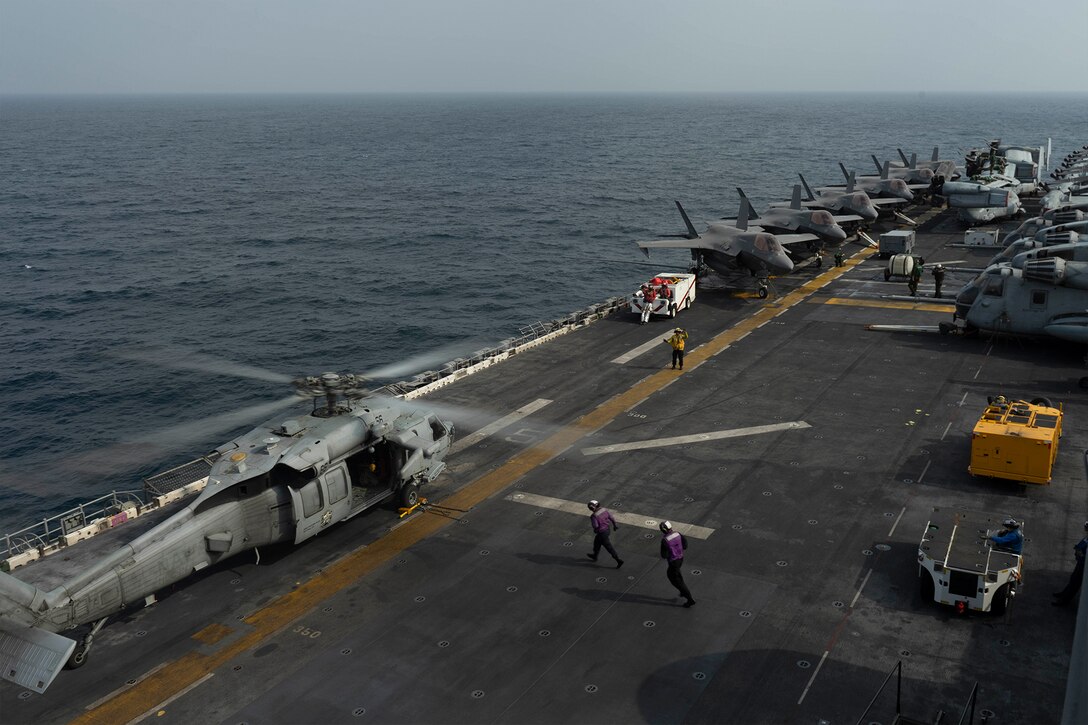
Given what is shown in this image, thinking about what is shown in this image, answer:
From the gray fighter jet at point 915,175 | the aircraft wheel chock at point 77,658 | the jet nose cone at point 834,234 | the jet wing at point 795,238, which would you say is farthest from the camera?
the gray fighter jet at point 915,175

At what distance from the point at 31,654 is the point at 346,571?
684cm

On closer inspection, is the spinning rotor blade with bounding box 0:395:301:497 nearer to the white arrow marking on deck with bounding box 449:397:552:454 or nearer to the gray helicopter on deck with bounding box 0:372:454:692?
the white arrow marking on deck with bounding box 449:397:552:454

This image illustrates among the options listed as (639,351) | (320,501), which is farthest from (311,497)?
(639,351)

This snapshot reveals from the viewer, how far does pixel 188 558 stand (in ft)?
56.7

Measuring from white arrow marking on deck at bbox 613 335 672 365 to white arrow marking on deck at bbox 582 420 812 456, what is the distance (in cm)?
760

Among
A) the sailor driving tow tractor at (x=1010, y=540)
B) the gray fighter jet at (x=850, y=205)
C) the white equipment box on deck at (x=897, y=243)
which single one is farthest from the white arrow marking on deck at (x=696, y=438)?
the gray fighter jet at (x=850, y=205)

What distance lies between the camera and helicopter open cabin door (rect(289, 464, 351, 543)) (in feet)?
62.0

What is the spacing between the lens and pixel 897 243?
169 feet

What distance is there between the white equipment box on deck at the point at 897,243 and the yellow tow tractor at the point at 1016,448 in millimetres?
30747

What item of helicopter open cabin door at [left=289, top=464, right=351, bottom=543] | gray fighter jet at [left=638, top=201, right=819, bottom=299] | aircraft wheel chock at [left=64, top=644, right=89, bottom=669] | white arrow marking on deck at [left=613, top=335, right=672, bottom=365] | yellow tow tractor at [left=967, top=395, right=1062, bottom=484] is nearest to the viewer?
aircraft wheel chock at [left=64, top=644, right=89, bottom=669]

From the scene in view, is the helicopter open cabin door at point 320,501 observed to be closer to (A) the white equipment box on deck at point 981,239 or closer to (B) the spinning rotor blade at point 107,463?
(B) the spinning rotor blade at point 107,463

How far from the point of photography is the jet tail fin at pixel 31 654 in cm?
1324

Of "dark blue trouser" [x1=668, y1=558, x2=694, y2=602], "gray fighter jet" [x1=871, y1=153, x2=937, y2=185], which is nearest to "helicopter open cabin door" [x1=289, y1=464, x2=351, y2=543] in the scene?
"dark blue trouser" [x1=668, y1=558, x2=694, y2=602]

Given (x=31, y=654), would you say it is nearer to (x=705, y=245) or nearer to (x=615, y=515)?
(x=615, y=515)
